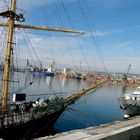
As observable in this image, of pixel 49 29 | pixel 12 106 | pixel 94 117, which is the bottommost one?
pixel 94 117

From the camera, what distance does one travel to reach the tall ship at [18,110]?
22.8 metres

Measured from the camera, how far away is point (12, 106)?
82.9ft

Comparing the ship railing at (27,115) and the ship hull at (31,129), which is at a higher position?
the ship railing at (27,115)

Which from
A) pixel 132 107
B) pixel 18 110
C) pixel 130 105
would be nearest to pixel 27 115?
pixel 18 110

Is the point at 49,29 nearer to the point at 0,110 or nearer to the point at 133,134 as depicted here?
the point at 0,110

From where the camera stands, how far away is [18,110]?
990 inches

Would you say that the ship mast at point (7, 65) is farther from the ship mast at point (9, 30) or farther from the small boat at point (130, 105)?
the small boat at point (130, 105)

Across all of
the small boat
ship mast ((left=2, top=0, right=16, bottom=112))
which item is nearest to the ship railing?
ship mast ((left=2, top=0, right=16, bottom=112))

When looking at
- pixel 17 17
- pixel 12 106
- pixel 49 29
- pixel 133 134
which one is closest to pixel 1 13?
pixel 17 17

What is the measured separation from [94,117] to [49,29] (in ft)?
53.2

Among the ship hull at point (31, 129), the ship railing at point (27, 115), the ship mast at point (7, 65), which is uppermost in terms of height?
the ship mast at point (7, 65)

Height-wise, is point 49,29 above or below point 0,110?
above

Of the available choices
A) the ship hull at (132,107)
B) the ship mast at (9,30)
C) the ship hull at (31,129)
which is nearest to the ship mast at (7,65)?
the ship mast at (9,30)

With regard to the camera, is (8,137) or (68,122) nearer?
(8,137)
